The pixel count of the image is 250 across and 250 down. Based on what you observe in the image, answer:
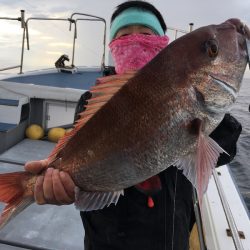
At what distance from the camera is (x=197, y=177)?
4.50 feet

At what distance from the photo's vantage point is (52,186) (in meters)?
1.49

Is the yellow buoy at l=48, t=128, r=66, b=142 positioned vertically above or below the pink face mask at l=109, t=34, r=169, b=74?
below

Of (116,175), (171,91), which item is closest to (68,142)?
(116,175)

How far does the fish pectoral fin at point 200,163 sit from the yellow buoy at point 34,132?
17.4 feet

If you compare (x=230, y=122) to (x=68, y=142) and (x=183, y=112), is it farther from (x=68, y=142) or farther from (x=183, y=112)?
(x=68, y=142)

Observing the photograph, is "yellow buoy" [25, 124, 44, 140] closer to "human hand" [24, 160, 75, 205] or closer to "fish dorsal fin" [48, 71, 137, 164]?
"human hand" [24, 160, 75, 205]

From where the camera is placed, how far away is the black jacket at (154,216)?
1.78m

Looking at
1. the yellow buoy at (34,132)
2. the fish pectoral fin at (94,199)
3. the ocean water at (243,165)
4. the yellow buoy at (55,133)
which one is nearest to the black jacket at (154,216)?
the fish pectoral fin at (94,199)

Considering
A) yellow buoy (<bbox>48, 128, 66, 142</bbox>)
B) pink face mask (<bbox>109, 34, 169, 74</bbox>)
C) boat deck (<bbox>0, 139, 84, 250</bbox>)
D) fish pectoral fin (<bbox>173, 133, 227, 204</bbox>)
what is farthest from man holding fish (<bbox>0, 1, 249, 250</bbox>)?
yellow buoy (<bbox>48, 128, 66, 142</bbox>)

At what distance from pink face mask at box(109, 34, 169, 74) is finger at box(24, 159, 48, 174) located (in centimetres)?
58

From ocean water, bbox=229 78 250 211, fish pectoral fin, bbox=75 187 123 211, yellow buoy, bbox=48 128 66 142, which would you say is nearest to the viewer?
fish pectoral fin, bbox=75 187 123 211

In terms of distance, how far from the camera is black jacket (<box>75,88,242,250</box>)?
1783 millimetres

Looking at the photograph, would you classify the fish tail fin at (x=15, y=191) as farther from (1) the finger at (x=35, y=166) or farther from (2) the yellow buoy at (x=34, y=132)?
(2) the yellow buoy at (x=34, y=132)

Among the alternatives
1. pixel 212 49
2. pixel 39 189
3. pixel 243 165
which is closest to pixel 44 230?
pixel 39 189
